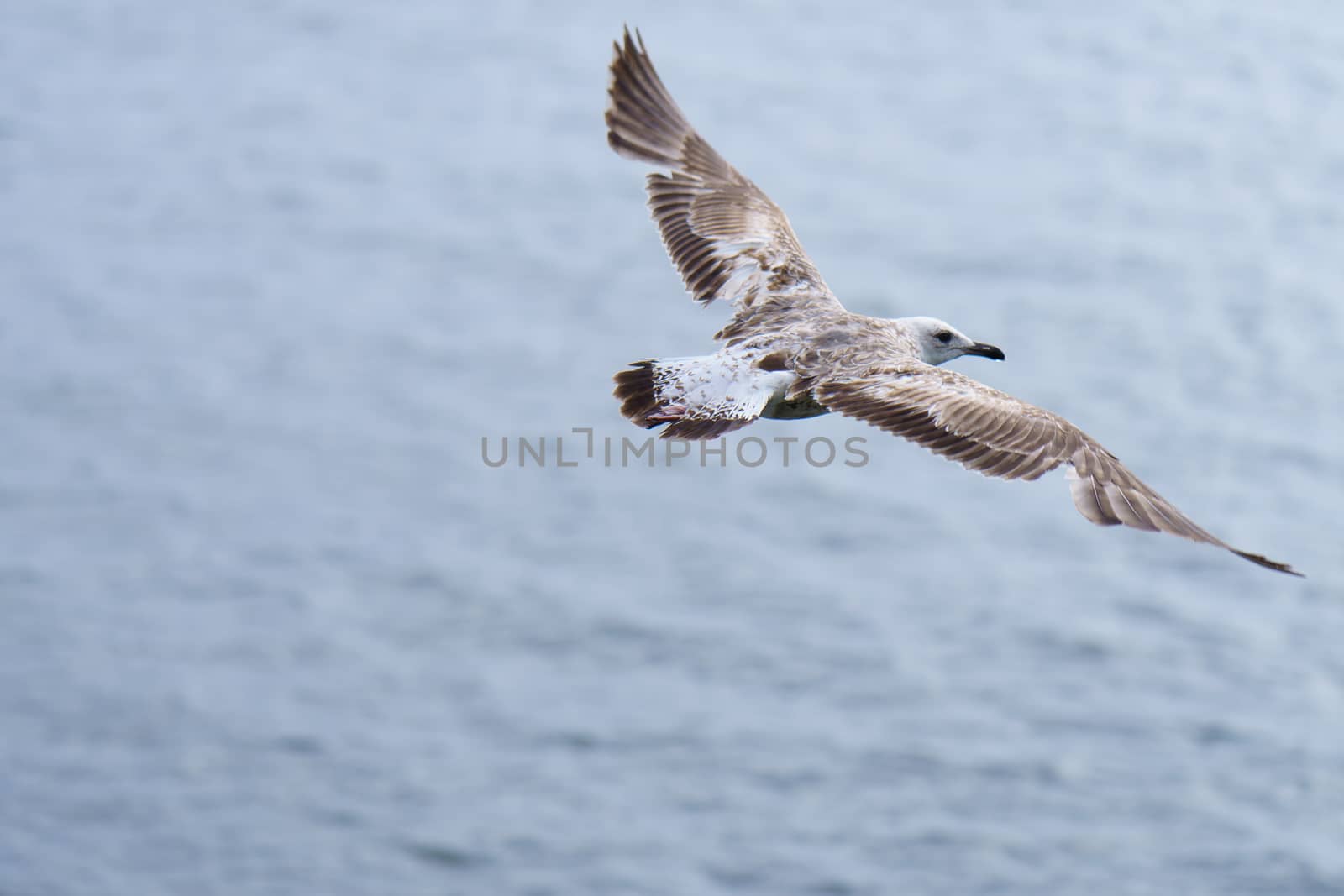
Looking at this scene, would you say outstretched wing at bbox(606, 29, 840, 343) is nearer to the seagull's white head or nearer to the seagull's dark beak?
the seagull's white head

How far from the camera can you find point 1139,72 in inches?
1255

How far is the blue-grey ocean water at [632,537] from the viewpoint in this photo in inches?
933

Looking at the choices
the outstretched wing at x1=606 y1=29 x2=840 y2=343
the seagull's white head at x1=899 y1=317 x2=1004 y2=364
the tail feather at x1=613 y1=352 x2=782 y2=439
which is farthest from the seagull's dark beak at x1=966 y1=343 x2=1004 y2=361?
the tail feather at x1=613 y1=352 x2=782 y2=439

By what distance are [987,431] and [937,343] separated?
5.13ft

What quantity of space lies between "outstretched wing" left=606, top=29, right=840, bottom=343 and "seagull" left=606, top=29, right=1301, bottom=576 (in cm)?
1

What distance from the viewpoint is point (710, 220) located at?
11.8 metres

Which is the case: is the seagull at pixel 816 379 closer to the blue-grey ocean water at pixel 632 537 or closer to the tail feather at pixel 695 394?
the tail feather at pixel 695 394

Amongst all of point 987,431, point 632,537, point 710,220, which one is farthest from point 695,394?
point 632,537

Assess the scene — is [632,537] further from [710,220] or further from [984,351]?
[984,351]

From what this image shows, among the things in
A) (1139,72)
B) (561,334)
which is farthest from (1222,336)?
(561,334)

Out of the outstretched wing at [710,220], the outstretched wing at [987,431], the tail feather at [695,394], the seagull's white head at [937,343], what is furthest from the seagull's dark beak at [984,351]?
the tail feather at [695,394]

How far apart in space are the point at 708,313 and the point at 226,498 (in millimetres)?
7562

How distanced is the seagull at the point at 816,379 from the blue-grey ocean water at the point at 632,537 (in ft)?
40.6

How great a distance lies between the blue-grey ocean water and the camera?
23.7 meters
